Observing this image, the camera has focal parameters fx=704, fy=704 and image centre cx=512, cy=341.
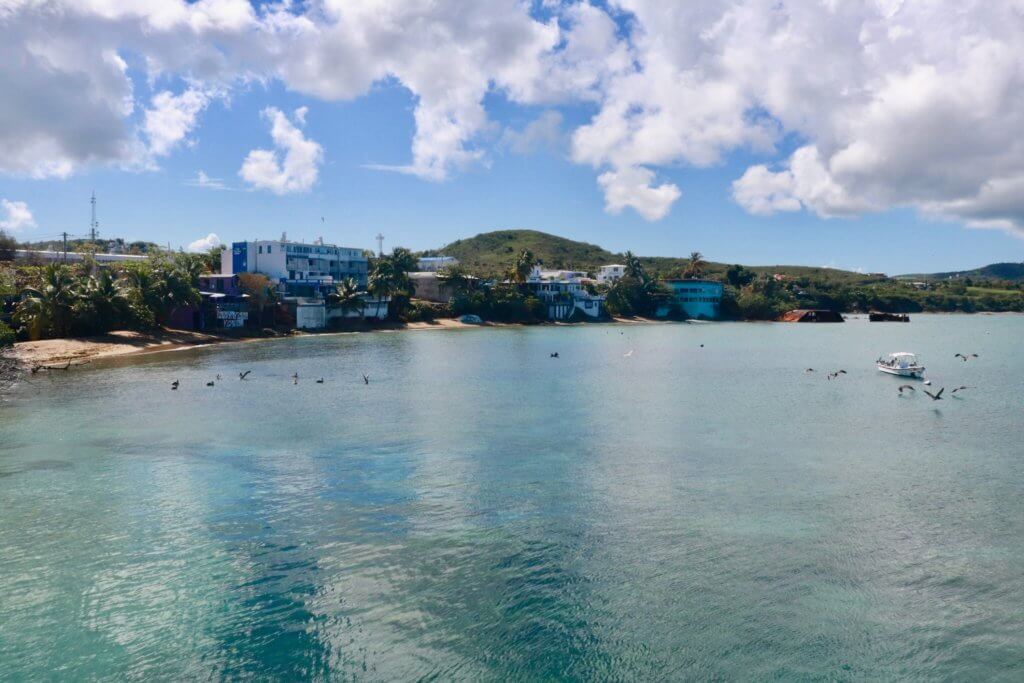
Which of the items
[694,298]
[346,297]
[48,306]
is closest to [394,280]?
[346,297]

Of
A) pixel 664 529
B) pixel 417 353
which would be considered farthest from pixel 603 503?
pixel 417 353

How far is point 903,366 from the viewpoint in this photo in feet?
205

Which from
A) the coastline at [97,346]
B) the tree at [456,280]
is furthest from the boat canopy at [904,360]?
the tree at [456,280]

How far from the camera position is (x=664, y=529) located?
2302 centimetres

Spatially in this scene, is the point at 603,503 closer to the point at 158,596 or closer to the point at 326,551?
the point at 326,551

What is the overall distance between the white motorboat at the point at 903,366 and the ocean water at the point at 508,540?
14.0m

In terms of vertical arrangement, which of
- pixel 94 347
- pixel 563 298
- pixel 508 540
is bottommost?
pixel 508 540

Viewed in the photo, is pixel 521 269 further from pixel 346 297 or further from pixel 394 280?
pixel 346 297

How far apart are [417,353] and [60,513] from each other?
58.4 metres

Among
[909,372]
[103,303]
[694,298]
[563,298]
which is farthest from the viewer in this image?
[694,298]

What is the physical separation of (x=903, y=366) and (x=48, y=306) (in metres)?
82.6

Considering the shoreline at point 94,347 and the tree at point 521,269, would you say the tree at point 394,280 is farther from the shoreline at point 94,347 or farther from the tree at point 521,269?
the tree at point 521,269

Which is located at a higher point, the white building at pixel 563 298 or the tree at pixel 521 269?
the tree at pixel 521 269

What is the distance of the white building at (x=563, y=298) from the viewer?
148m
